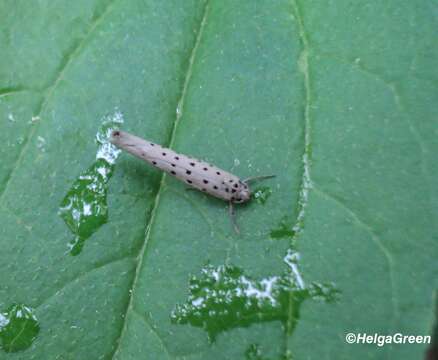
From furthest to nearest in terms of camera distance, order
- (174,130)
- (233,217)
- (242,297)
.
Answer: (174,130) < (233,217) < (242,297)

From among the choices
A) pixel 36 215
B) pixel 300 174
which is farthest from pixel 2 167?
pixel 300 174

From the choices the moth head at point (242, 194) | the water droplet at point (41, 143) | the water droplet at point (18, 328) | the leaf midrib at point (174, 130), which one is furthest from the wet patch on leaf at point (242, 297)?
the water droplet at point (41, 143)

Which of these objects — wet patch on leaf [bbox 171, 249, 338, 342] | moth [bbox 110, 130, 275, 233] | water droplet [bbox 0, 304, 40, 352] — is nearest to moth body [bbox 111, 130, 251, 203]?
moth [bbox 110, 130, 275, 233]

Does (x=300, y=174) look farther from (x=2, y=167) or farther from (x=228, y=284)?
(x=2, y=167)

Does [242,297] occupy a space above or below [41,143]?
below

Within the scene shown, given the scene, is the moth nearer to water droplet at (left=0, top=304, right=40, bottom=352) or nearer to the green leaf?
the green leaf

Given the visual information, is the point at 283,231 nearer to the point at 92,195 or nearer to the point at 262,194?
the point at 262,194

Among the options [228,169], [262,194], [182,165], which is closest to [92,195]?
[182,165]
